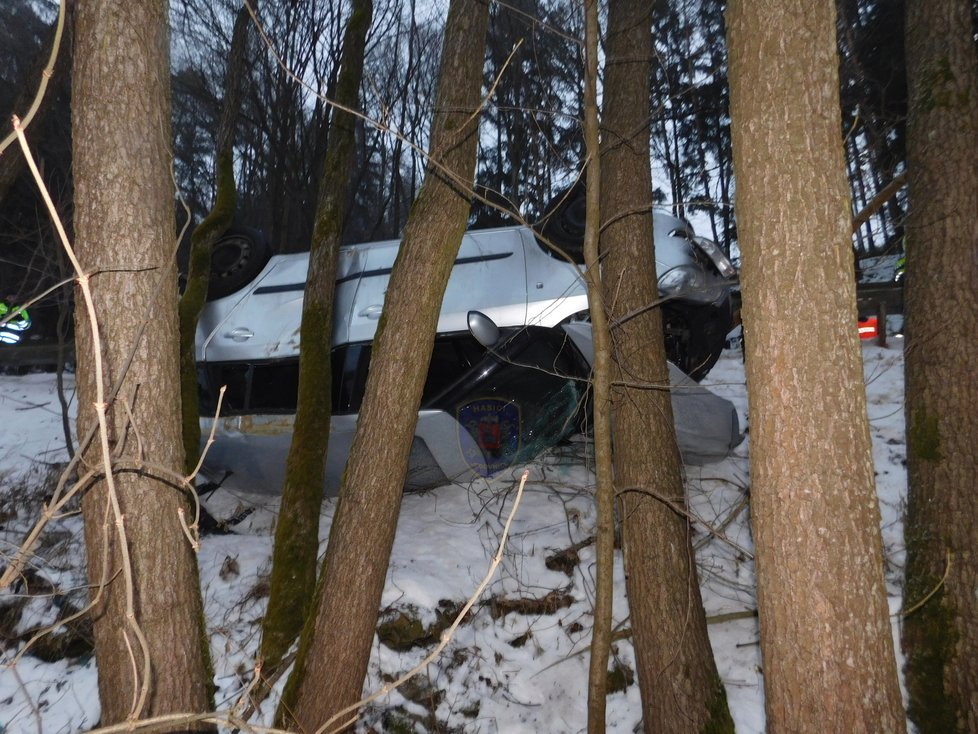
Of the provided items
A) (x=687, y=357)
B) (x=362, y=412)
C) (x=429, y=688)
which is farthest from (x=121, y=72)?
(x=687, y=357)

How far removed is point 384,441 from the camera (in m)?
3.79

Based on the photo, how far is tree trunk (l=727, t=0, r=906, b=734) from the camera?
2.19m

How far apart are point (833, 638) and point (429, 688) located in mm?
3344

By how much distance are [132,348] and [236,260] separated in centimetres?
571

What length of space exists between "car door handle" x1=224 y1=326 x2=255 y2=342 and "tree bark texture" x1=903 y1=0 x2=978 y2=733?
589 centimetres

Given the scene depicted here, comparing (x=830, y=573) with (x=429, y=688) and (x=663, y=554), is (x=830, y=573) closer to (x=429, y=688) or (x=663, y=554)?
(x=663, y=554)

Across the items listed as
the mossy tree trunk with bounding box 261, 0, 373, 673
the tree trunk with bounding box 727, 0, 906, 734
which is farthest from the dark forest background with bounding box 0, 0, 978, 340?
the tree trunk with bounding box 727, 0, 906, 734

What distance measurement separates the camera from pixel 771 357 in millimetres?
2311

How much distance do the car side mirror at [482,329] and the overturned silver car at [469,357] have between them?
0.35 meters

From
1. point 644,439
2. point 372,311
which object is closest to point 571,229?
point 372,311

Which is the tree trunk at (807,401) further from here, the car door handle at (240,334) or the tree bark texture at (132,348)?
the car door handle at (240,334)

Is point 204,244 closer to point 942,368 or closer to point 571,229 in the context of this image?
point 571,229

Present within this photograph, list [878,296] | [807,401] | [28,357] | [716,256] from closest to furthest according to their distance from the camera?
[807,401] < [716,256] < [878,296] < [28,357]

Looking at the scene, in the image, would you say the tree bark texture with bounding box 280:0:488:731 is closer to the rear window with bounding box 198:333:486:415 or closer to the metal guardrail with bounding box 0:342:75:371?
the rear window with bounding box 198:333:486:415
